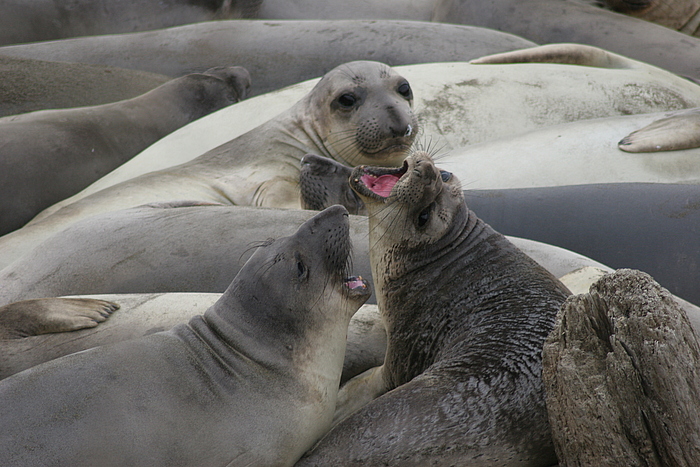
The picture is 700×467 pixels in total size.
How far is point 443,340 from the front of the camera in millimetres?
2455

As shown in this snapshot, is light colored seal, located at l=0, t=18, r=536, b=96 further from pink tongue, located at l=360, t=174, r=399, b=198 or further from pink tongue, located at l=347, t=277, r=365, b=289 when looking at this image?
pink tongue, located at l=347, t=277, r=365, b=289

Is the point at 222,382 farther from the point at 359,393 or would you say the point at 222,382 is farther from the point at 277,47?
the point at 277,47

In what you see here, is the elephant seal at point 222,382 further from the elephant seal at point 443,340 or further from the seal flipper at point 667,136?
the seal flipper at point 667,136

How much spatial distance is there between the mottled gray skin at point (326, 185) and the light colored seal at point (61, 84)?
252cm

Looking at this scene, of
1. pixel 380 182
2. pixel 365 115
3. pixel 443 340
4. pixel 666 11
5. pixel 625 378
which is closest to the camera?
pixel 625 378

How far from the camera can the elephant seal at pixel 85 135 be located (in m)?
4.53

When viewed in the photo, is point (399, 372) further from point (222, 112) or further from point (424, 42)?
point (424, 42)

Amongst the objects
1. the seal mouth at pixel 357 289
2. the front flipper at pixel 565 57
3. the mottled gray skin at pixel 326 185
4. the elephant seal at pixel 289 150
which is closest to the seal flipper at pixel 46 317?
the seal mouth at pixel 357 289

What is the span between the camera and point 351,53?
5.80 meters

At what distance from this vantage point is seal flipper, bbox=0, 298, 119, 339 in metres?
2.54

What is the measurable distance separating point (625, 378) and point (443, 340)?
2.62 feet

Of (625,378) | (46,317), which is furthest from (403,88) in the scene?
(625,378)

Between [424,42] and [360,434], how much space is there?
169 inches

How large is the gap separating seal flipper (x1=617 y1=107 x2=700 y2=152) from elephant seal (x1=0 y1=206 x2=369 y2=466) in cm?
197
